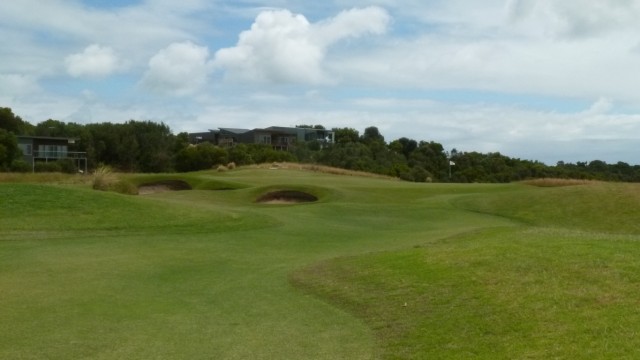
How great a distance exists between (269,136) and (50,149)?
54.7 metres

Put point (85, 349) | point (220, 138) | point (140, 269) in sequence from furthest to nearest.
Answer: point (220, 138), point (140, 269), point (85, 349)

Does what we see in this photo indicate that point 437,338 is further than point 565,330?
Yes

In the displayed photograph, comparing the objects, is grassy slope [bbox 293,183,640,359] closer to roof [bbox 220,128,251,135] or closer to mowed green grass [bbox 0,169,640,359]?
mowed green grass [bbox 0,169,640,359]

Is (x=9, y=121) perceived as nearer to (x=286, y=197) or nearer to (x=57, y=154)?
(x=57, y=154)

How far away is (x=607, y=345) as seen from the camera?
784cm

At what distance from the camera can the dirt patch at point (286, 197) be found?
4084 cm

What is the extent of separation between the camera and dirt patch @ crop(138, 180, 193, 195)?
47312 mm

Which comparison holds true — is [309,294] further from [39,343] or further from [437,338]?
[39,343]

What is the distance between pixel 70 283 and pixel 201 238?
9.03 m

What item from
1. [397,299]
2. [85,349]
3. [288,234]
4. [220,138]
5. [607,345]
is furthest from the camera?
[220,138]

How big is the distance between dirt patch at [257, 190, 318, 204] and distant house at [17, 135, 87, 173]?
55.6 m

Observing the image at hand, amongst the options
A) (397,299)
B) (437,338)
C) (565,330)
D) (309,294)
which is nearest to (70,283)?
(309,294)

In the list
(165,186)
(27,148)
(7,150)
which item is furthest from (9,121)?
(165,186)

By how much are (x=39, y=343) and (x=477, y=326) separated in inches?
226
